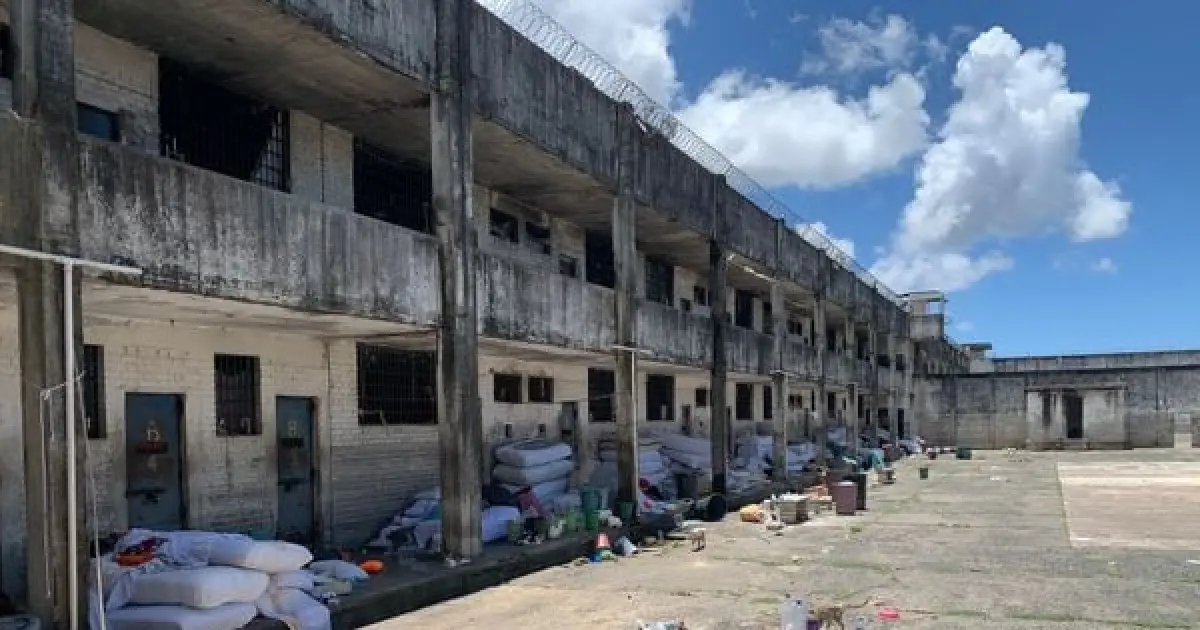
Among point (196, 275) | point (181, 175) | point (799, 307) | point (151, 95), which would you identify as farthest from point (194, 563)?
point (799, 307)

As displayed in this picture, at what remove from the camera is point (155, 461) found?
1134 centimetres

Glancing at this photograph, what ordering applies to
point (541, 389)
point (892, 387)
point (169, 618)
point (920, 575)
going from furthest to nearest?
point (892, 387)
point (541, 389)
point (920, 575)
point (169, 618)

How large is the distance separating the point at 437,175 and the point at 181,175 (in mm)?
4429

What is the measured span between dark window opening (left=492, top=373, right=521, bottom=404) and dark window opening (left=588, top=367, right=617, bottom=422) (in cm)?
311

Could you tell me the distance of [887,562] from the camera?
1412 centimetres

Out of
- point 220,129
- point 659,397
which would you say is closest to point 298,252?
point 220,129

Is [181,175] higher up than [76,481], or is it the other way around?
[181,175]

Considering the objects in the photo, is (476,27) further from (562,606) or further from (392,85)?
(562,606)

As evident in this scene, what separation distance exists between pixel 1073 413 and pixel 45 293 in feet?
163

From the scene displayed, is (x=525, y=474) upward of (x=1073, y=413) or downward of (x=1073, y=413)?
upward

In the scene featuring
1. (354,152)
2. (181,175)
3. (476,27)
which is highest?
(476,27)

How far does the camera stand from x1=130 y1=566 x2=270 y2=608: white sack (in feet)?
28.0

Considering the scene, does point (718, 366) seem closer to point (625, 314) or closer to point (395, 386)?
point (625, 314)

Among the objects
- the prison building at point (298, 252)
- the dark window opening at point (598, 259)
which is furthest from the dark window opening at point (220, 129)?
the dark window opening at point (598, 259)
